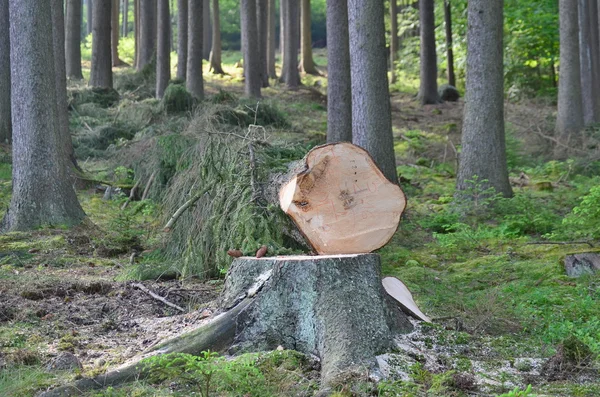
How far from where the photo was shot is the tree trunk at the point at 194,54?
20062 mm

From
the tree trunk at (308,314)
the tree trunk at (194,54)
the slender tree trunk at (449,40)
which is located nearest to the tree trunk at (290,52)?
the slender tree trunk at (449,40)

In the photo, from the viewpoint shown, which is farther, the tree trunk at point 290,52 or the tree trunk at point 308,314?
the tree trunk at point 290,52

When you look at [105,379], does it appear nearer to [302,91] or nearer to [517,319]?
[517,319]

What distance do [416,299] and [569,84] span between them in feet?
37.1

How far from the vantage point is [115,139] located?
610 inches

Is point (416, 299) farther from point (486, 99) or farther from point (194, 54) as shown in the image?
point (194, 54)

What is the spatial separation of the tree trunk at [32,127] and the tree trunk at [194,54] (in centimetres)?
1004

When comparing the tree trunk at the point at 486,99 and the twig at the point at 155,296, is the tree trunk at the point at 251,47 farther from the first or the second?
the twig at the point at 155,296

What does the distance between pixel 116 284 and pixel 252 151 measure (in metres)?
1.95

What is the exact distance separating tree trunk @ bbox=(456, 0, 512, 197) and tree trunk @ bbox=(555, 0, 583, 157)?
5252 mm

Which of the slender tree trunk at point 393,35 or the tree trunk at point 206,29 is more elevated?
the tree trunk at point 206,29

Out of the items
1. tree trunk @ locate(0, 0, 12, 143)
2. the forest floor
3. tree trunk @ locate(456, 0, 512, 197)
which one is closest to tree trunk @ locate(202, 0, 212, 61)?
tree trunk @ locate(0, 0, 12, 143)

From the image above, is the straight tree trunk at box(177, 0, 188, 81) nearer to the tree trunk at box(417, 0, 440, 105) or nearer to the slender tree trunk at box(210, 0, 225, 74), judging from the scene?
the tree trunk at box(417, 0, 440, 105)

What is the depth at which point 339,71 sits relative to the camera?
13.4m
